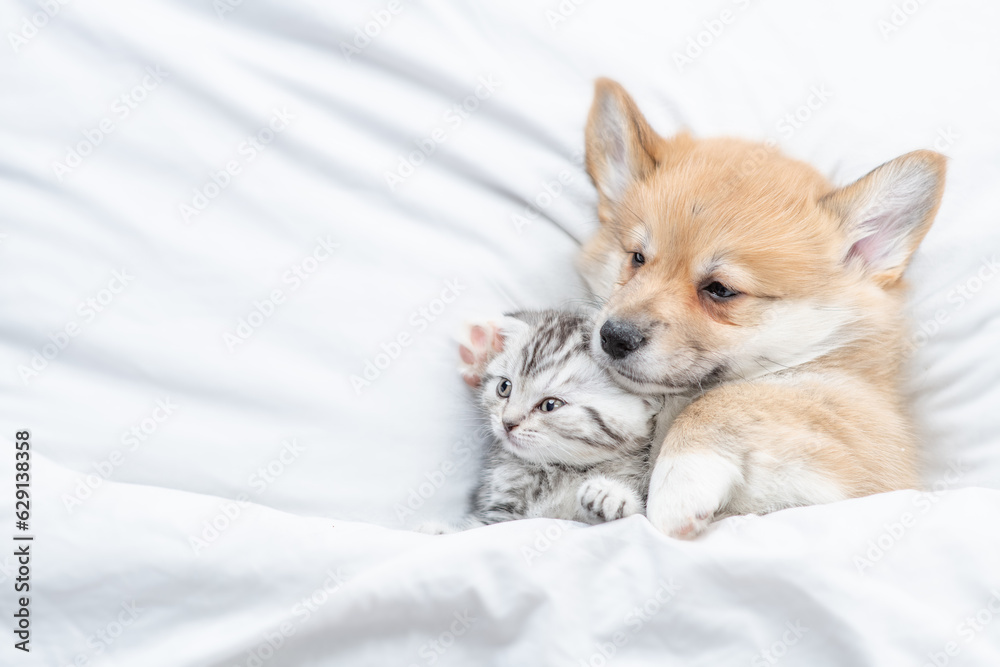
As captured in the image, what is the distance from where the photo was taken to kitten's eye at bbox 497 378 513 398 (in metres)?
2.07

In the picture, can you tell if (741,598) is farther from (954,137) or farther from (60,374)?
(60,374)

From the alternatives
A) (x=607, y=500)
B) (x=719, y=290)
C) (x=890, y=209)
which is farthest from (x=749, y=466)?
(x=890, y=209)

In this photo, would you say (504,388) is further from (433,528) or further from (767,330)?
(767,330)

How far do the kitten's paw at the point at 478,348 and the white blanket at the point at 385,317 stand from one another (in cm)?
6

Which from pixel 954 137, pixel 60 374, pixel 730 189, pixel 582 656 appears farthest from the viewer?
pixel 954 137

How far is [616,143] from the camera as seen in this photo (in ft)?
7.36

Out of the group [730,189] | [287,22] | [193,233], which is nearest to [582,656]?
[730,189]

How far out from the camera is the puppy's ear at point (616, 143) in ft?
7.09

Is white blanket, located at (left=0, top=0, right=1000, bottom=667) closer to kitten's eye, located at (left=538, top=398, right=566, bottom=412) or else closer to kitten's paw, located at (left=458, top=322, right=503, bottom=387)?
kitten's paw, located at (left=458, top=322, right=503, bottom=387)

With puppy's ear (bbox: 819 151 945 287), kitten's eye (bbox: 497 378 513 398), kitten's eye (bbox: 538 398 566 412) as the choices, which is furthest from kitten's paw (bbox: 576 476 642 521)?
puppy's ear (bbox: 819 151 945 287)

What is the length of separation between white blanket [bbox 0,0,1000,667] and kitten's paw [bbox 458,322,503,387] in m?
0.06

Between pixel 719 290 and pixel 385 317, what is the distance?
0.93m

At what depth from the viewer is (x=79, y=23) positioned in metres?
1.95

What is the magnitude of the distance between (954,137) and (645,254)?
104 cm
